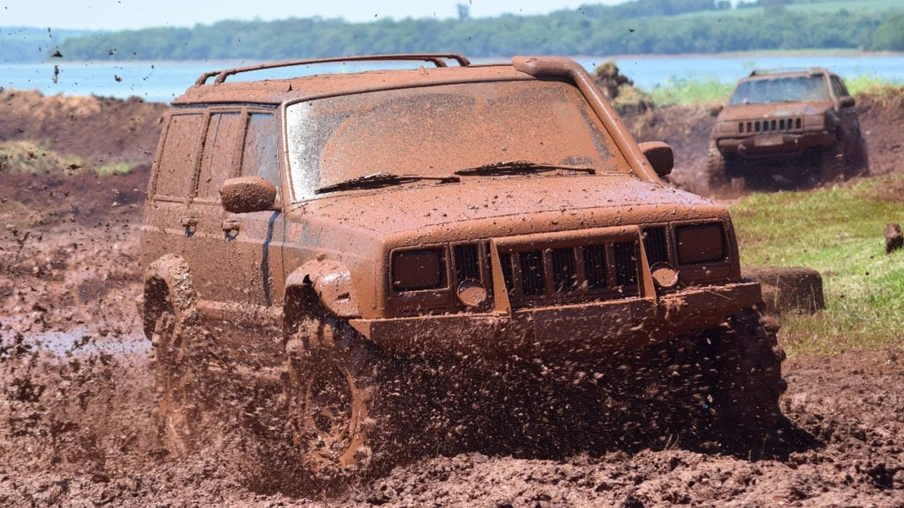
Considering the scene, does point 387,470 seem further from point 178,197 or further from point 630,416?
point 178,197

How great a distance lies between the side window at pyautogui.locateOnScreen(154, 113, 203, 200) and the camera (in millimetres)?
8859

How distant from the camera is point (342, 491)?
6609 millimetres

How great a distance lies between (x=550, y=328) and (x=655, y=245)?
669mm

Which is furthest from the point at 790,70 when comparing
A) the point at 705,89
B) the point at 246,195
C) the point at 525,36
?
the point at 525,36

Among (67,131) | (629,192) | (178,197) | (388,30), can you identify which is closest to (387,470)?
(629,192)

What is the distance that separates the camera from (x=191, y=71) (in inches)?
2082

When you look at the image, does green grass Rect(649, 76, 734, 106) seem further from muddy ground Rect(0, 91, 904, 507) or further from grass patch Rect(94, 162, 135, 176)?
muddy ground Rect(0, 91, 904, 507)

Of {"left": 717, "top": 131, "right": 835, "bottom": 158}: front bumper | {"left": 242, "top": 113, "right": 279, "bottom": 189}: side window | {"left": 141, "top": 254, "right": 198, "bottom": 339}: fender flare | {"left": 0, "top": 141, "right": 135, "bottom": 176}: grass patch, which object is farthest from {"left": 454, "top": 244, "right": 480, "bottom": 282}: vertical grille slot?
{"left": 0, "top": 141, "right": 135, "bottom": 176}: grass patch

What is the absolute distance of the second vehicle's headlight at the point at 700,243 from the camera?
6.85 meters

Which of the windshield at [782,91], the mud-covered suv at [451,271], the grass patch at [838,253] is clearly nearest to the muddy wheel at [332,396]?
the mud-covered suv at [451,271]

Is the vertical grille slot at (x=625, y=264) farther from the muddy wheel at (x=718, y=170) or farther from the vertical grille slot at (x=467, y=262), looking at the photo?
the muddy wheel at (x=718, y=170)

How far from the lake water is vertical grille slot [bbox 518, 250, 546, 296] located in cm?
310

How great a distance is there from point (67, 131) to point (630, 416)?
31.9 metres

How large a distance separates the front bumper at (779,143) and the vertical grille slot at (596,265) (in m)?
16.8
